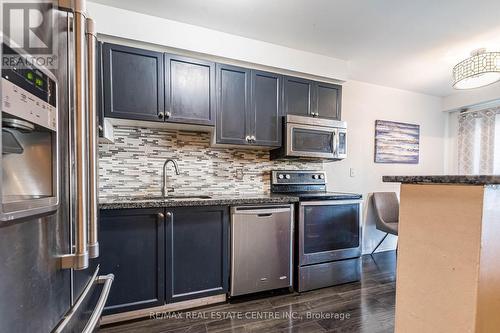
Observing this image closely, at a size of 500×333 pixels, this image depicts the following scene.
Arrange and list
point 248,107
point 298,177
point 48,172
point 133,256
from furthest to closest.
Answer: point 298,177 → point 248,107 → point 133,256 → point 48,172

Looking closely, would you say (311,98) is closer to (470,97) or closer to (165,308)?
(165,308)

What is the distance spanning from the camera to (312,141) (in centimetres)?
251

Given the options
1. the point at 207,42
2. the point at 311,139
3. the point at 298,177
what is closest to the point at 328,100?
the point at 311,139

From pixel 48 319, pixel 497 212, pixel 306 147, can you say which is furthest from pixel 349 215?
pixel 48 319

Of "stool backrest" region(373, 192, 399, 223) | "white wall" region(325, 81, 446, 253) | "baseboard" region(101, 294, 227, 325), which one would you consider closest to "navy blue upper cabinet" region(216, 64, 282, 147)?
"white wall" region(325, 81, 446, 253)

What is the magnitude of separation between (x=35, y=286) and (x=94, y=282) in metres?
0.53

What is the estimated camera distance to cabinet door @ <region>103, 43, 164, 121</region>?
1841mm

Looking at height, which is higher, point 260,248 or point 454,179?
point 454,179

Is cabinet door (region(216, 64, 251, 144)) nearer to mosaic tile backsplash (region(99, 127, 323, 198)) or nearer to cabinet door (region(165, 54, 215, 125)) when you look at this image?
cabinet door (region(165, 54, 215, 125))

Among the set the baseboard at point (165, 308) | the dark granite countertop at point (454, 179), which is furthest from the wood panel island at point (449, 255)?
the baseboard at point (165, 308)

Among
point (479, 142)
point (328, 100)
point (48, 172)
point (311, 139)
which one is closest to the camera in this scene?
point (48, 172)

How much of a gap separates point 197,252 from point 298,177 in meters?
1.45

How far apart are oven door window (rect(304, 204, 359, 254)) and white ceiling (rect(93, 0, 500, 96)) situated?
1.63 metres

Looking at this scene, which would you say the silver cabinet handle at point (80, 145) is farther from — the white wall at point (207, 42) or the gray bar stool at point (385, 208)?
the gray bar stool at point (385, 208)
